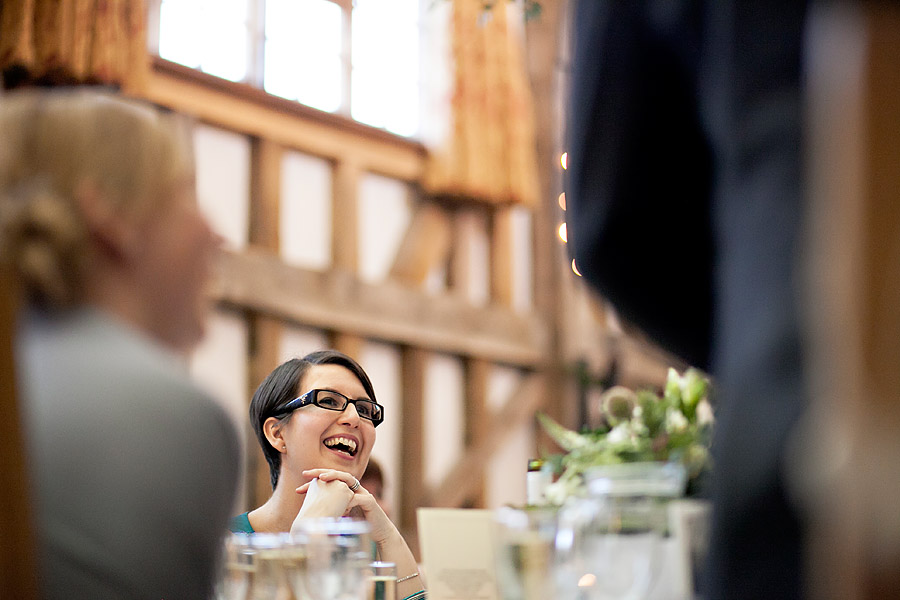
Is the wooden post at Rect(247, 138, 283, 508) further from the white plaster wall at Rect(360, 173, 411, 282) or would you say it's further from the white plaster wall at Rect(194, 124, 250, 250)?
the white plaster wall at Rect(360, 173, 411, 282)

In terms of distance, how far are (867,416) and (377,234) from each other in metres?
6.14

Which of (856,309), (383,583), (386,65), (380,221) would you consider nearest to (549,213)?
(380,221)

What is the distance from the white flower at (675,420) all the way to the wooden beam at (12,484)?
3.25ft

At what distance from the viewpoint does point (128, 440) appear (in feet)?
3.17

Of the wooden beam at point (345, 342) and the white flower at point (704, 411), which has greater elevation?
the wooden beam at point (345, 342)

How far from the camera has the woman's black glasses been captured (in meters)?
2.59

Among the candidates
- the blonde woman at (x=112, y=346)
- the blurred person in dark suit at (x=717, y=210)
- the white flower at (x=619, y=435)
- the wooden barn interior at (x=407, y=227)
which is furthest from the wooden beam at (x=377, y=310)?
the blurred person in dark suit at (x=717, y=210)

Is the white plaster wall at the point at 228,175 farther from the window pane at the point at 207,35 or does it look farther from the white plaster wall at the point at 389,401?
the white plaster wall at the point at 389,401

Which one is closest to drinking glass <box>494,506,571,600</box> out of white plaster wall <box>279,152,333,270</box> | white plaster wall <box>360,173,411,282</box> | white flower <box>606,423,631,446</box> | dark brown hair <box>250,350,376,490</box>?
white flower <box>606,423,631,446</box>

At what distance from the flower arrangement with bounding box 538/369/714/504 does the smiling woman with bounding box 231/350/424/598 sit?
831 mm

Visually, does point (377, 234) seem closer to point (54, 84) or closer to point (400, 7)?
point (400, 7)

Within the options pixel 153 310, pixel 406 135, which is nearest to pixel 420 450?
pixel 406 135

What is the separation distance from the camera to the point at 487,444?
6.84 m

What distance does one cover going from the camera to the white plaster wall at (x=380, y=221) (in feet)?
21.2
